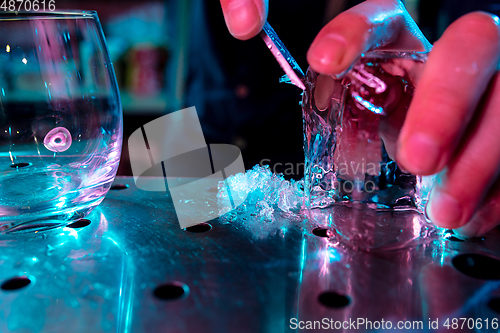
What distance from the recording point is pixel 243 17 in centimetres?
35

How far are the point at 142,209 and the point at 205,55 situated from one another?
746 mm

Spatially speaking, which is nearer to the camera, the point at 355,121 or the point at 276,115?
the point at 355,121

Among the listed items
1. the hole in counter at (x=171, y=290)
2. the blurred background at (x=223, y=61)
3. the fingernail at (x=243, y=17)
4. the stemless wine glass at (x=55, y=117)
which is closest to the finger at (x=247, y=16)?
the fingernail at (x=243, y=17)

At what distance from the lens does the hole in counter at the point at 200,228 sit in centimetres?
36

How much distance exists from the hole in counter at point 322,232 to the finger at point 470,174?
9cm

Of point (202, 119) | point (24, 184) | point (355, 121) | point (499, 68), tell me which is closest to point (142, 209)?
point (24, 184)

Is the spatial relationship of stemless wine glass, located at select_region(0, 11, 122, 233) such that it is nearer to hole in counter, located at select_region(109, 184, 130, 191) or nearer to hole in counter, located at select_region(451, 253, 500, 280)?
hole in counter, located at select_region(109, 184, 130, 191)

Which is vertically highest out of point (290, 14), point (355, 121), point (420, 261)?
point (290, 14)

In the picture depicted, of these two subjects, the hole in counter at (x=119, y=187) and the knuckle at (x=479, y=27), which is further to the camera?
the hole in counter at (x=119, y=187)

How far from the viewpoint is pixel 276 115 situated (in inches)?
38.7

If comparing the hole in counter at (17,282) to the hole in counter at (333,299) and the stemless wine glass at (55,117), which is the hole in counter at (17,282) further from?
the hole in counter at (333,299)

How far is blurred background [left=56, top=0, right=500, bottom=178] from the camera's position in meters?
0.89

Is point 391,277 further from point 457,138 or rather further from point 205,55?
point 205,55

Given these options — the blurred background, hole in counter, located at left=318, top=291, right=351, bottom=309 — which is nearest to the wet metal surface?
hole in counter, located at left=318, top=291, right=351, bottom=309
